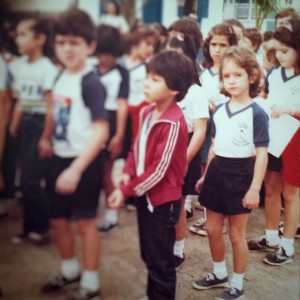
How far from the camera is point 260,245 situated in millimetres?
1807

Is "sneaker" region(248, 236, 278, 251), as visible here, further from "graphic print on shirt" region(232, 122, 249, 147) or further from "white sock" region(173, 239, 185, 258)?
"graphic print on shirt" region(232, 122, 249, 147)

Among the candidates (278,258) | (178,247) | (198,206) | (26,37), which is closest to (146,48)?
(26,37)

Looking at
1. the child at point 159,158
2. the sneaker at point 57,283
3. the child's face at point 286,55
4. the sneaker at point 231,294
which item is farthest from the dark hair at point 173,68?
the sneaker at point 231,294

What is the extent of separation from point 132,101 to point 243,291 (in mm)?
847

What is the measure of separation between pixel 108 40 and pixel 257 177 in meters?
0.69

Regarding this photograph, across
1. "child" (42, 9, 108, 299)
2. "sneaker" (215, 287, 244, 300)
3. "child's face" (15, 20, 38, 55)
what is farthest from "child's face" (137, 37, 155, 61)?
"sneaker" (215, 287, 244, 300)

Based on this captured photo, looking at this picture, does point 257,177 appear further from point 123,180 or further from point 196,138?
point 123,180

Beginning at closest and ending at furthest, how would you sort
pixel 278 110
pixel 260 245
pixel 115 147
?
pixel 115 147
pixel 278 110
pixel 260 245

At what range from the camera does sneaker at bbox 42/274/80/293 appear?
1.40 meters

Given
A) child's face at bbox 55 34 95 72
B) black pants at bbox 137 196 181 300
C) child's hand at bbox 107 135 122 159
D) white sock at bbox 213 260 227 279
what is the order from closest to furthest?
child's face at bbox 55 34 95 72
child's hand at bbox 107 135 122 159
black pants at bbox 137 196 181 300
white sock at bbox 213 260 227 279

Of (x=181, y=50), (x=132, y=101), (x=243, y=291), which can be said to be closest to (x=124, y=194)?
(x=132, y=101)

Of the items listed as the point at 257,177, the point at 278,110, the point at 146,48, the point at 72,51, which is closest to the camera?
the point at 72,51

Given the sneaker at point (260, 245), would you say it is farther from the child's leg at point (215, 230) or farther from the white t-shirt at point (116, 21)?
the white t-shirt at point (116, 21)

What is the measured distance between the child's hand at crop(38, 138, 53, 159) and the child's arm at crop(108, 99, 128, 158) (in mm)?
170
